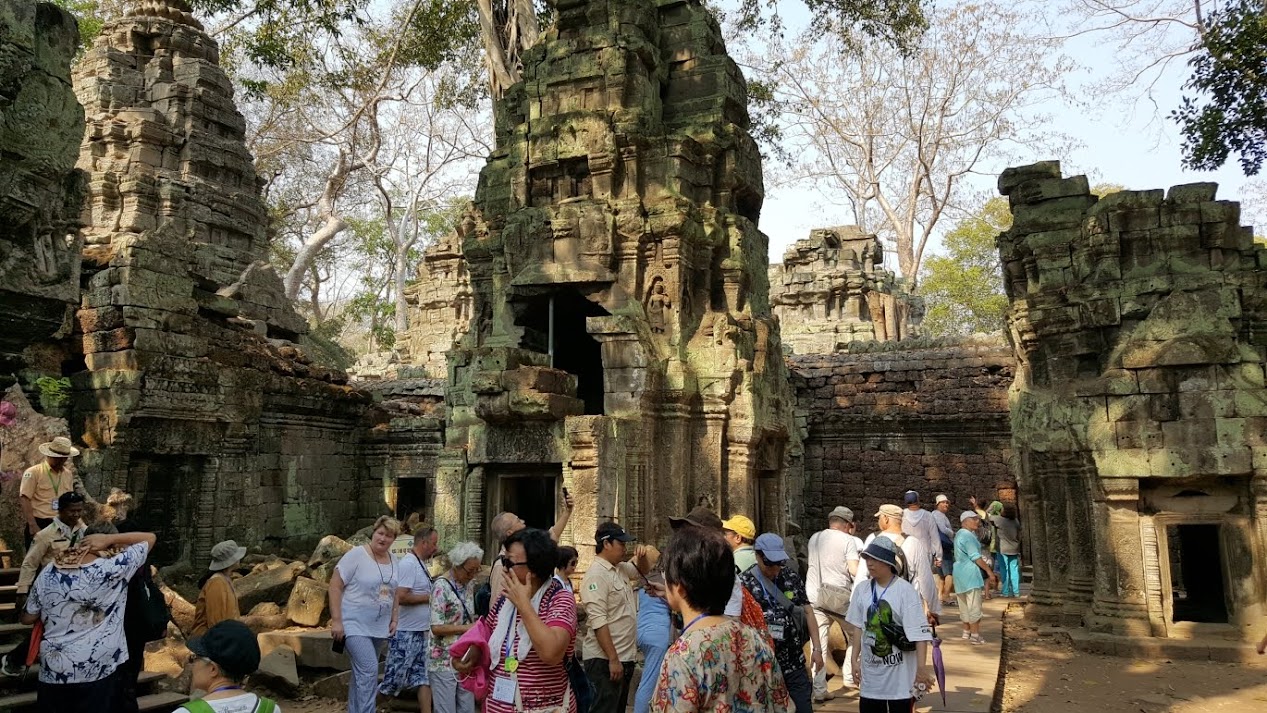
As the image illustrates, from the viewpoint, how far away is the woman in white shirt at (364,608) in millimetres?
4918

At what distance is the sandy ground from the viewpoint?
6.58m

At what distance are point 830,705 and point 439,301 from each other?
16.6 m

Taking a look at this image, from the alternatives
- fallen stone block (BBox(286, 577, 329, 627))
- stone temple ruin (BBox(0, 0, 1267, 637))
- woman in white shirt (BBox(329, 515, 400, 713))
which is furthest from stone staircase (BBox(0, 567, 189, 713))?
fallen stone block (BBox(286, 577, 329, 627))

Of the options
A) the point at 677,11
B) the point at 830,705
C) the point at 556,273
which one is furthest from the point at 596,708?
the point at 677,11

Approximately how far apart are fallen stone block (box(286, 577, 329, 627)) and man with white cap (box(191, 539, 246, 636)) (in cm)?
300

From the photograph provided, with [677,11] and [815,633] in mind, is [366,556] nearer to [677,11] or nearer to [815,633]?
[815,633]

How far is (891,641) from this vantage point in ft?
13.4

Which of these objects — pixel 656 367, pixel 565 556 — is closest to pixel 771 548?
pixel 565 556

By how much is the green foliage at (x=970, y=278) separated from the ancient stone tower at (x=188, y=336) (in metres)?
25.4

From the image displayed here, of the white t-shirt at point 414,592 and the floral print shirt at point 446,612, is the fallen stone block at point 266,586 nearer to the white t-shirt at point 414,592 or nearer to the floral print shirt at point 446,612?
the white t-shirt at point 414,592

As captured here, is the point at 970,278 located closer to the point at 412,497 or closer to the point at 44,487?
the point at 412,497

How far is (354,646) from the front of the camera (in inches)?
193

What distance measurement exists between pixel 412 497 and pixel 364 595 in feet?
32.4

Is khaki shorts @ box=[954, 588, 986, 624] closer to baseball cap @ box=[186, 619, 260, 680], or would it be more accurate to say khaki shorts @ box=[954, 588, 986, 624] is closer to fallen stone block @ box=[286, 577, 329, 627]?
fallen stone block @ box=[286, 577, 329, 627]
